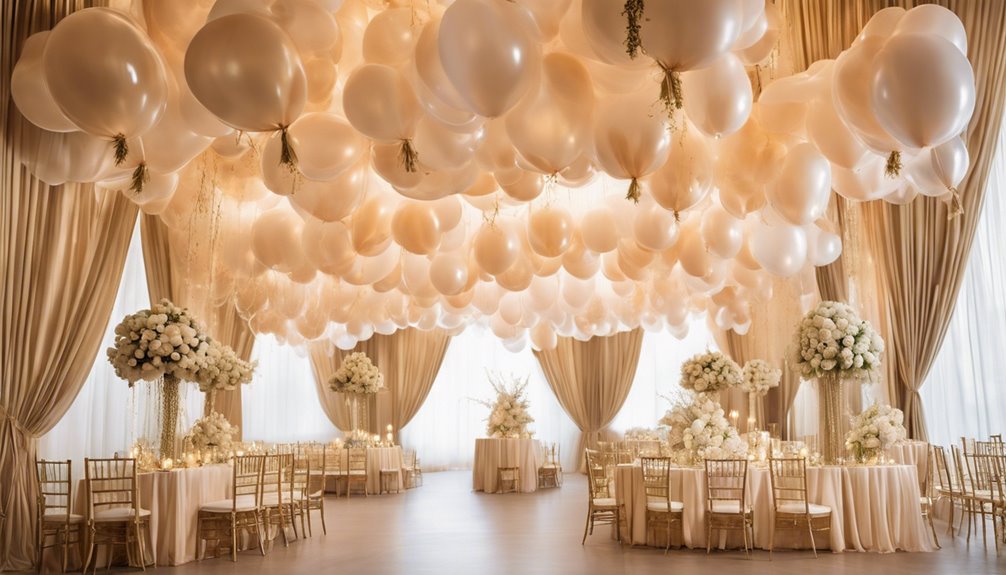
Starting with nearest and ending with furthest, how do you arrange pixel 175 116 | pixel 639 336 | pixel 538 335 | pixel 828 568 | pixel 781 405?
pixel 175 116 → pixel 828 568 → pixel 538 335 → pixel 781 405 → pixel 639 336

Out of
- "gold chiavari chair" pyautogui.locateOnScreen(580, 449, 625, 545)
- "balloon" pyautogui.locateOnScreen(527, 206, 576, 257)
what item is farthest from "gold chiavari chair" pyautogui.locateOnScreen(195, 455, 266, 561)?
"balloon" pyautogui.locateOnScreen(527, 206, 576, 257)

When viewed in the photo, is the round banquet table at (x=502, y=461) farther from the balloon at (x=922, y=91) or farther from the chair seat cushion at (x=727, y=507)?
the balloon at (x=922, y=91)

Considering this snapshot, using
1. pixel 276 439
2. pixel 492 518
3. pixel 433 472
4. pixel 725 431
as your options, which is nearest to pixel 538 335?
pixel 492 518

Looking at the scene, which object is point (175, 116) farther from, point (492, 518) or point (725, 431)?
point (492, 518)

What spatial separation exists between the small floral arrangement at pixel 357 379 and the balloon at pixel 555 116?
1046cm

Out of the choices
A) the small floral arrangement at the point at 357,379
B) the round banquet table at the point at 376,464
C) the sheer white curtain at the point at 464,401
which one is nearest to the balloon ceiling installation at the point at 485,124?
the round banquet table at the point at 376,464

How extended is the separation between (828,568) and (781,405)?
780 cm

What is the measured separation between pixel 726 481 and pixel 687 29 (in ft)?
17.5

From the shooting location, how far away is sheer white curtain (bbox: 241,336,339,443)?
17.0m

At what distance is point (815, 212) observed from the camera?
5.08 metres

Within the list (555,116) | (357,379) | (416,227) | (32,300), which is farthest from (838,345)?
(357,379)

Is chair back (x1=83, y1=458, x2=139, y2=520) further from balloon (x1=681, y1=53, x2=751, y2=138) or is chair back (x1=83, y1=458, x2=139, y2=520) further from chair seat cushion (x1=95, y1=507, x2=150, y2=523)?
balloon (x1=681, y1=53, x2=751, y2=138)

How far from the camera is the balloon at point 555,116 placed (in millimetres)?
4020

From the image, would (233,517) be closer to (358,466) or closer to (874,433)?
(874,433)
